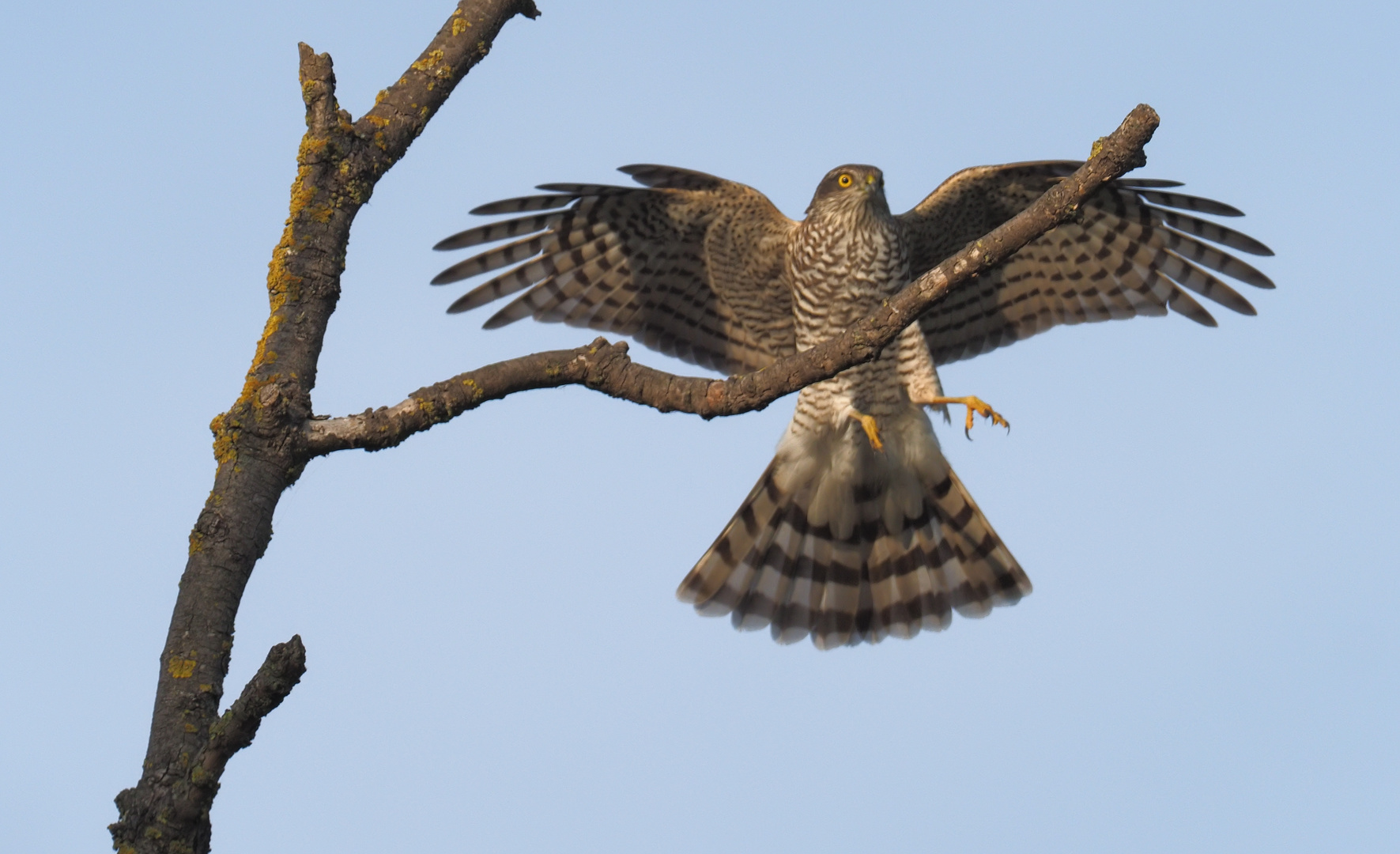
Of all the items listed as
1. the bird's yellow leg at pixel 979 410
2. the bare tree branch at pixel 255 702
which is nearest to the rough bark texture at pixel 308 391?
the bare tree branch at pixel 255 702

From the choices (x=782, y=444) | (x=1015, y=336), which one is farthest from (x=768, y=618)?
(x=1015, y=336)

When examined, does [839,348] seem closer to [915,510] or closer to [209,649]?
[209,649]

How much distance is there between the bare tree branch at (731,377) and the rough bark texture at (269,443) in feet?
0.51

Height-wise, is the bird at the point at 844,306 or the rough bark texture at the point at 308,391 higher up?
the bird at the point at 844,306

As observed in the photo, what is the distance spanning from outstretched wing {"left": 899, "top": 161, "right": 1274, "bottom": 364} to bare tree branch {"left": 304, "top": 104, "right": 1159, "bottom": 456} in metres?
2.89

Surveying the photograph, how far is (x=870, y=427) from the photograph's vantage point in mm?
6422

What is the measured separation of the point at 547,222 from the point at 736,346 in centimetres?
116

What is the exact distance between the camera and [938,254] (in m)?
6.80

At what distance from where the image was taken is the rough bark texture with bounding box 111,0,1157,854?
2.75m

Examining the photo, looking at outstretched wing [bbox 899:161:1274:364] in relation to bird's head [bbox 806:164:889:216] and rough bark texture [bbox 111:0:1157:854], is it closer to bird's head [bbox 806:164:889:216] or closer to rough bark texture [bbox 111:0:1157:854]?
bird's head [bbox 806:164:889:216]

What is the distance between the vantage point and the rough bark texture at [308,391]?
9.02ft

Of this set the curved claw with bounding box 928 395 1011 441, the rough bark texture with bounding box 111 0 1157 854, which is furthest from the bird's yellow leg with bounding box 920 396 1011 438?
the rough bark texture with bounding box 111 0 1157 854

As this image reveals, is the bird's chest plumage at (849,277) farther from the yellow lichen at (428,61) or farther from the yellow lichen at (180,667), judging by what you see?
the yellow lichen at (180,667)

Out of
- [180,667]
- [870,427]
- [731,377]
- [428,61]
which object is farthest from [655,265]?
[180,667]
